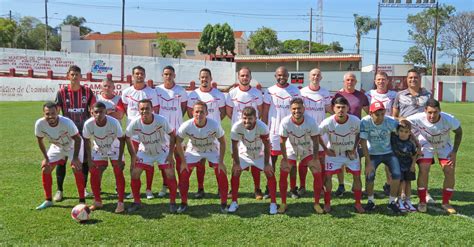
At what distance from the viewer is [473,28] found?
187 ft

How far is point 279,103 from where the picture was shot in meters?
6.66

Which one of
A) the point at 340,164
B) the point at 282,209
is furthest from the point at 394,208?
the point at 282,209

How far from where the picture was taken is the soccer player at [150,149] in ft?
18.8

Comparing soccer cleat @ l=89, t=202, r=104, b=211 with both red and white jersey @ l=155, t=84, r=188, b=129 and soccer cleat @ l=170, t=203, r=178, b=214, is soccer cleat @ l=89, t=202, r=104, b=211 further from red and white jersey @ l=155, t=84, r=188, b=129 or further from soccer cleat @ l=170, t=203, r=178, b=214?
red and white jersey @ l=155, t=84, r=188, b=129

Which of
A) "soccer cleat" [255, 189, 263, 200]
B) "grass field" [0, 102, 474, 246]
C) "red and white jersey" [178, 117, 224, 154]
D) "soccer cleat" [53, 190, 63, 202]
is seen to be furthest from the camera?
"soccer cleat" [255, 189, 263, 200]

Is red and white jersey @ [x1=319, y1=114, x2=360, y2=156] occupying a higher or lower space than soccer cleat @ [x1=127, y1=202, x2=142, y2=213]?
higher

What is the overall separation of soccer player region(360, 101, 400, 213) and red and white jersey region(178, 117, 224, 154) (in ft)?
6.34

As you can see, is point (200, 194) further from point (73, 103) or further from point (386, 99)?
point (386, 99)

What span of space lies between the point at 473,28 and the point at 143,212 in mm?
61854

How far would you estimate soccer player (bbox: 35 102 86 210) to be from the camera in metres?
5.73

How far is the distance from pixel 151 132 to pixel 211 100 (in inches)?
51.3

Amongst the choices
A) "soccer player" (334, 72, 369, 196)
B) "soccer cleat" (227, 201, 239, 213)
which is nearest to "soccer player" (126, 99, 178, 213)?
"soccer cleat" (227, 201, 239, 213)

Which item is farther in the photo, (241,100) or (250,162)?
(241,100)

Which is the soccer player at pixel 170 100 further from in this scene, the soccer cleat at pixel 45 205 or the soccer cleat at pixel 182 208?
the soccer cleat at pixel 45 205
